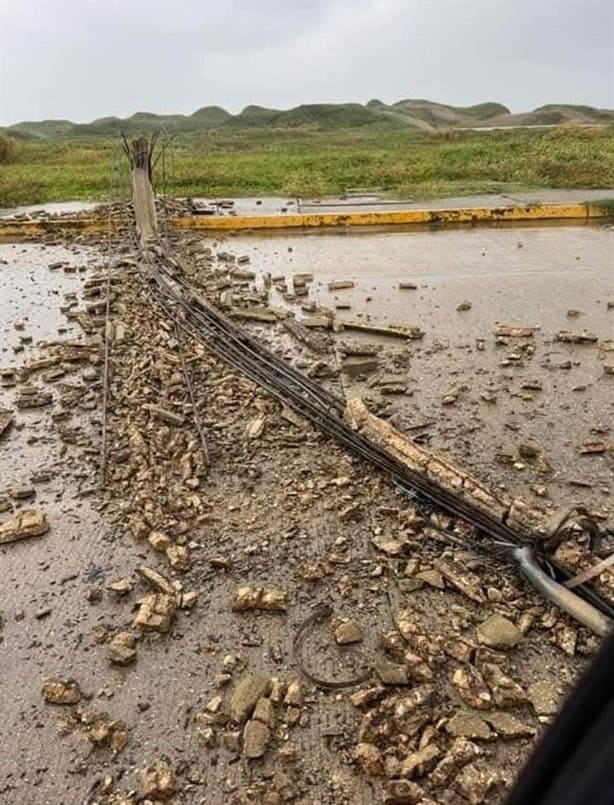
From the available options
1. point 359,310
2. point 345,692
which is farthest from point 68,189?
point 345,692

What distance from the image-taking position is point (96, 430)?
4020 millimetres

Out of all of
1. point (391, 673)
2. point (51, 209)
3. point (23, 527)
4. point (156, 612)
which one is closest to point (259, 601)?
point (156, 612)

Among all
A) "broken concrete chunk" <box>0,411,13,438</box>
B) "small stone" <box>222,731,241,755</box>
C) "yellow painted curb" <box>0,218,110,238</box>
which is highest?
"yellow painted curb" <box>0,218,110,238</box>

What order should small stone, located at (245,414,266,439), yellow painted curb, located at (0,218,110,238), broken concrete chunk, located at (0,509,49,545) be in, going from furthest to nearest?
yellow painted curb, located at (0,218,110,238), small stone, located at (245,414,266,439), broken concrete chunk, located at (0,509,49,545)

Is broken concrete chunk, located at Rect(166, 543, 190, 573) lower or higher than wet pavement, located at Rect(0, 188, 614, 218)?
lower

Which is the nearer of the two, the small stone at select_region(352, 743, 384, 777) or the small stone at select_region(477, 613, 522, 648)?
the small stone at select_region(352, 743, 384, 777)

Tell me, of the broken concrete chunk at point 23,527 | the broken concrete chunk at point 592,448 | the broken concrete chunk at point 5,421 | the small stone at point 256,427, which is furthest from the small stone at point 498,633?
the broken concrete chunk at point 5,421

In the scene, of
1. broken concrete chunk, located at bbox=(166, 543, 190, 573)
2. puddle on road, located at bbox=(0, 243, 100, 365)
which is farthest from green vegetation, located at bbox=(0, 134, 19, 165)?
broken concrete chunk, located at bbox=(166, 543, 190, 573)

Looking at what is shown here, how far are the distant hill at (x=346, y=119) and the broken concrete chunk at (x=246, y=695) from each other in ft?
188

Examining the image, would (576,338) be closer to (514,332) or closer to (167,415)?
(514,332)

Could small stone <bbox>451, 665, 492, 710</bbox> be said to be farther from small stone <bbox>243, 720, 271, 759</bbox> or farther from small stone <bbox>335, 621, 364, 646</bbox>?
small stone <bbox>243, 720, 271, 759</bbox>

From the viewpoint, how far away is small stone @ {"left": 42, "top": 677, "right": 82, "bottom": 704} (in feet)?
7.33

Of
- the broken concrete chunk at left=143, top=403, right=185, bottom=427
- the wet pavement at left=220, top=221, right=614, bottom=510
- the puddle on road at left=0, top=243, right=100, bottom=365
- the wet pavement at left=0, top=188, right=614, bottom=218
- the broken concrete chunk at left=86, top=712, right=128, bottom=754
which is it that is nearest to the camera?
the broken concrete chunk at left=86, top=712, right=128, bottom=754

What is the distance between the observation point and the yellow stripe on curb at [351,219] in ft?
33.9
